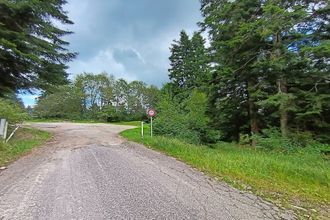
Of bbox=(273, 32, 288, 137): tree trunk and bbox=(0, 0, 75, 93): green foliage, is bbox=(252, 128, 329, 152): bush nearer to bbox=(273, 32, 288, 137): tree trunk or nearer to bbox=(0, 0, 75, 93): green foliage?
bbox=(273, 32, 288, 137): tree trunk

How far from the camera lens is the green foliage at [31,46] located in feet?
51.6

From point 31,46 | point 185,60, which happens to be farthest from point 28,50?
point 185,60

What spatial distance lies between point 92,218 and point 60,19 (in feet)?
65.6

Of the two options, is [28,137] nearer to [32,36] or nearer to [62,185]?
[32,36]

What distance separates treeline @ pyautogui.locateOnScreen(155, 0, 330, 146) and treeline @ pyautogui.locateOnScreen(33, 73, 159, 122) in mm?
29684

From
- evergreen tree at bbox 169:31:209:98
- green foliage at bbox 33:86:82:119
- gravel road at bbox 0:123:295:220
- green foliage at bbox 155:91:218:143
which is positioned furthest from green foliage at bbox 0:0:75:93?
green foliage at bbox 33:86:82:119

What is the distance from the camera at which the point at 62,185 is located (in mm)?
6016

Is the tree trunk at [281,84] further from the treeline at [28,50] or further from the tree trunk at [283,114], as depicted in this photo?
the treeline at [28,50]

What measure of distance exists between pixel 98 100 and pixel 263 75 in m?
42.3

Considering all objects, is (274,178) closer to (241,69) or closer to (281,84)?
(281,84)

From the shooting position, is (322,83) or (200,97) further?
(200,97)

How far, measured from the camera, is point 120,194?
17.6 feet

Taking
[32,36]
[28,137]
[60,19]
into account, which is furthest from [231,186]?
[60,19]

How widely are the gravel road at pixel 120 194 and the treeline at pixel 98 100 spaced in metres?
40.1
